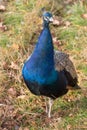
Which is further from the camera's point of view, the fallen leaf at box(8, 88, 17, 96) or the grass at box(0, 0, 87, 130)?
the fallen leaf at box(8, 88, 17, 96)

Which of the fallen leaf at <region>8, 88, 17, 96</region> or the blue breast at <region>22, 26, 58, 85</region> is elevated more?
the blue breast at <region>22, 26, 58, 85</region>

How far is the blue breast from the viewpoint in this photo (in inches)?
162

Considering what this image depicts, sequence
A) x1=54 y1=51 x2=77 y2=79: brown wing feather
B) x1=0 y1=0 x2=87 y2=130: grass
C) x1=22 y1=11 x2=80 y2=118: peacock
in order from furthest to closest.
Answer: x1=0 y1=0 x2=87 y2=130: grass < x1=54 y1=51 x2=77 y2=79: brown wing feather < x1=22 y1=11 x2=80 y2=118: peacock

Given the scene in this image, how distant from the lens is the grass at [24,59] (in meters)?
4.57

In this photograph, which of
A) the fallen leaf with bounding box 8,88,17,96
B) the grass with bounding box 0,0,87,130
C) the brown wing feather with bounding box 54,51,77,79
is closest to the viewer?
the brown wing feather with bounding box 54,51,77,79

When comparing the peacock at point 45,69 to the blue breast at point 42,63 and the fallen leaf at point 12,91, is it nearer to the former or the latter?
the blue breast at point 42,63

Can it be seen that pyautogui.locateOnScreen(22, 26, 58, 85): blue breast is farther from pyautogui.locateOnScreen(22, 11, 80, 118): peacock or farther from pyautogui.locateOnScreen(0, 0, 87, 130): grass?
pyautogui.locateOnScreen(0, 0, 87, 130): grass

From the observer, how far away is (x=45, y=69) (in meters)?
4.16

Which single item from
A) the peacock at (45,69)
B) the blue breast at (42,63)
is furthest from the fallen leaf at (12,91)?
the blue breast at (42,63)

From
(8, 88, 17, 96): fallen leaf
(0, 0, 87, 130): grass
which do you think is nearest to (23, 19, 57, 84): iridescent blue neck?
(0, 0, 87, 130): grass

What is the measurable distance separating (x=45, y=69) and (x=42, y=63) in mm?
Answer: 63

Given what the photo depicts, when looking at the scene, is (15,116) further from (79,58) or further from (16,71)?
(79,58)

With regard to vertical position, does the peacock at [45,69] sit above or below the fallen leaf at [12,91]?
above

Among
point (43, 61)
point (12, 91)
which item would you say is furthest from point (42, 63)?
point (12, 91)
